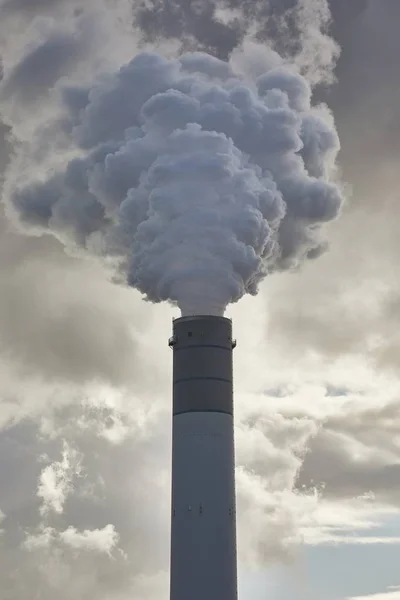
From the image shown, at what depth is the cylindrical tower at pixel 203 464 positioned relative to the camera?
2552 inches

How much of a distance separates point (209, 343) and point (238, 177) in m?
13.7

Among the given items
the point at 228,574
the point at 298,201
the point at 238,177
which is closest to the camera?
the point at 228,574

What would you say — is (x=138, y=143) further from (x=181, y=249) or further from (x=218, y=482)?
(x=218, y=482)

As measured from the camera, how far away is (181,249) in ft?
227

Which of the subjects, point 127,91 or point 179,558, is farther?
point 127,91

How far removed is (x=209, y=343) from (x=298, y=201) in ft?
52.0

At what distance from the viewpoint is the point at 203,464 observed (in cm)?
6594

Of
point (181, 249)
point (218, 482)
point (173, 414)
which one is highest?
point (181, 249)

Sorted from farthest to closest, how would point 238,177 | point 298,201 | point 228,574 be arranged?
point 298,201 < point 238,177 < point 228,574

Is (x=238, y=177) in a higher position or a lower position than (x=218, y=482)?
higher

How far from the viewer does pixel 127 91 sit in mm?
75812

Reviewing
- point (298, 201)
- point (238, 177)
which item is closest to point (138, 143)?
point (238, 177)

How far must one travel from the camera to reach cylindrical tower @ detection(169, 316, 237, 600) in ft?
213

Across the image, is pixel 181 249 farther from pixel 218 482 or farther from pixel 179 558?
pixel 179 558
